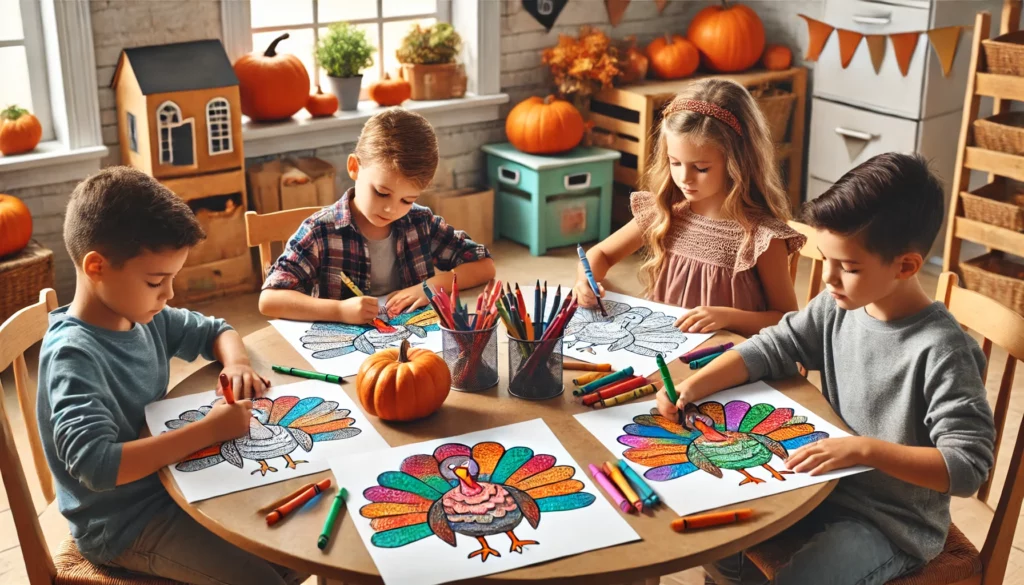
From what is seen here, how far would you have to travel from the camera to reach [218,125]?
372 centimetres

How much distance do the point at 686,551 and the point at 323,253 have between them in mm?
1126

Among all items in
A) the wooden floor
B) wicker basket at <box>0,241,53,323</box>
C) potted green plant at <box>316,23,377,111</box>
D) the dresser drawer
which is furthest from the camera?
the dresser drawer

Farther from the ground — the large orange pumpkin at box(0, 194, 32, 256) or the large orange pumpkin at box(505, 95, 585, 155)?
the large orange pumpkin at box(505, 95, 585, 155)

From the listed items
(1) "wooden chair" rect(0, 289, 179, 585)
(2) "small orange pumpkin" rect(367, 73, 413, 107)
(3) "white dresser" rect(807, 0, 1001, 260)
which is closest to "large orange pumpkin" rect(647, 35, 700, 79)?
(3) "white dresser" rect(807, 0, 1001, 260)

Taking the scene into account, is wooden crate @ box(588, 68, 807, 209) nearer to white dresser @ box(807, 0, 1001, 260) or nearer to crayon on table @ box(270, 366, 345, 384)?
white dresser @ box(807, 0, 1001, 260)

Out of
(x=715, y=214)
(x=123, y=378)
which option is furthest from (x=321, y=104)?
(x=123, y=378)

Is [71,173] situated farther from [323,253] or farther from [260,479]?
[260,479]

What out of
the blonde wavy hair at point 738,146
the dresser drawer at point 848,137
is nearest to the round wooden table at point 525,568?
the blonde wavy hair at point 738,146

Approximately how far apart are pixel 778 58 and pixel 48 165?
294 cm

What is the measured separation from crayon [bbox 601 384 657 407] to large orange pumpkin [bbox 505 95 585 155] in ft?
8.99

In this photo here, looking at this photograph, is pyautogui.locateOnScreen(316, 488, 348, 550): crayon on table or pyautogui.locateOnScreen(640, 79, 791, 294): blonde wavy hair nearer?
pyautogui.locateOnScreen(316, 488, 348, 550): crayon on table

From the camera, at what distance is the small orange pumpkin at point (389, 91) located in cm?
426

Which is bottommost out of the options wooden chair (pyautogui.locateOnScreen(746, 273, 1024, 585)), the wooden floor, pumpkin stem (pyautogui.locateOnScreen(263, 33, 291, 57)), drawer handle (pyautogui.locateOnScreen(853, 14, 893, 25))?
the wooden floor

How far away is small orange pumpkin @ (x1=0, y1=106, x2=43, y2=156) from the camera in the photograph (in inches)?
139
